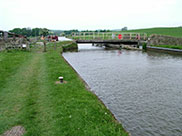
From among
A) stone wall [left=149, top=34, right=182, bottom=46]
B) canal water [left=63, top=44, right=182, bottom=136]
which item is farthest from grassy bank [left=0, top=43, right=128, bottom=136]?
stone wall [left=149, top=34, right=182, bottom=46]

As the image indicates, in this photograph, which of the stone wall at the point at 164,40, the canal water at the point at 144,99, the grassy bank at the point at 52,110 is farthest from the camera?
the stone wall at the point at 164,40

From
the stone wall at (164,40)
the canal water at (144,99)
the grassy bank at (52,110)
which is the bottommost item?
the canal water at (144,99)

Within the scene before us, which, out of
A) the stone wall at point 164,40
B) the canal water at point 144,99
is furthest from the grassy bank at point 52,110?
the stone wall at point 164,40

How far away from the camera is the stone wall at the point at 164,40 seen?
139ft

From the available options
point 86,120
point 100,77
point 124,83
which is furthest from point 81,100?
point 100,77

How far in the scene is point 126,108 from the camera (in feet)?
33.2

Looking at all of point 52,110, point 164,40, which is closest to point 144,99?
point 52,110

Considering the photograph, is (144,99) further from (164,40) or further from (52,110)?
(164,40)

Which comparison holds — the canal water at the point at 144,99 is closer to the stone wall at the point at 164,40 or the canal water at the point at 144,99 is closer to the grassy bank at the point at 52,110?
the grassy bank at the point at 52,110

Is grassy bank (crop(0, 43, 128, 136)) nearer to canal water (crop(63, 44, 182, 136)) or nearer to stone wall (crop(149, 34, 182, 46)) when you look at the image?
canal water (crop(63, 44, 182, 136))

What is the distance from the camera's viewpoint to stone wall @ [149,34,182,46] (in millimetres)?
42406

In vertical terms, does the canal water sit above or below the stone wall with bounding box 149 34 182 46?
below

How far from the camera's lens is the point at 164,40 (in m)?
43.8

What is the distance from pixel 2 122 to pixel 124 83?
32.5ft
